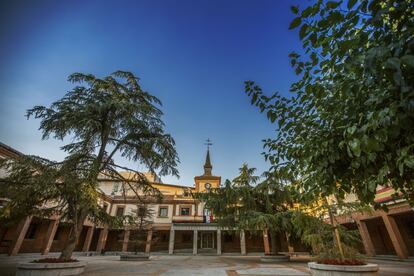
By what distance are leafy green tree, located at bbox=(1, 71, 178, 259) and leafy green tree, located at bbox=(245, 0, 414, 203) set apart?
6557 mm

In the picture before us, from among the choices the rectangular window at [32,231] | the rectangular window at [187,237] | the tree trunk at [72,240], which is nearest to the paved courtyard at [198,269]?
the tree trunk at [72,240]

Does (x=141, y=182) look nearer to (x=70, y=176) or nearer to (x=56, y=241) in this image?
(x=70, y=176)

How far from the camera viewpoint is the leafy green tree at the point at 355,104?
5.82ft

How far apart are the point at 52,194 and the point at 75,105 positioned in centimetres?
359

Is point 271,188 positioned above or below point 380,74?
above

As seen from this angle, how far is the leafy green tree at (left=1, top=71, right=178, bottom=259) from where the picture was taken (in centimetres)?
703

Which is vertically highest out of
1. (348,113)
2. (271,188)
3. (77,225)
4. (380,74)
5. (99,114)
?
(99,114)

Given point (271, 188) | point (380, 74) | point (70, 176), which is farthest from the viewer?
point (271, 188)

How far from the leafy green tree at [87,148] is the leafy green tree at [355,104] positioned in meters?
6.56

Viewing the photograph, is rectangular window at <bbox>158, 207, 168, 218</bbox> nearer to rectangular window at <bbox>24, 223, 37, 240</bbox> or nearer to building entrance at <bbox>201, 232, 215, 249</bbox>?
building entrance at <bbox>201, 232, 215, 249</bbox>

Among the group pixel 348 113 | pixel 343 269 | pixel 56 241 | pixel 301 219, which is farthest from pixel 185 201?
pixel 348 113

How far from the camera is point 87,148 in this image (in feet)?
30.7

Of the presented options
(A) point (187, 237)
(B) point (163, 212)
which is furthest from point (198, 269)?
(B) point (163, 212)

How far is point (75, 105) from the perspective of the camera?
8.55 meters
